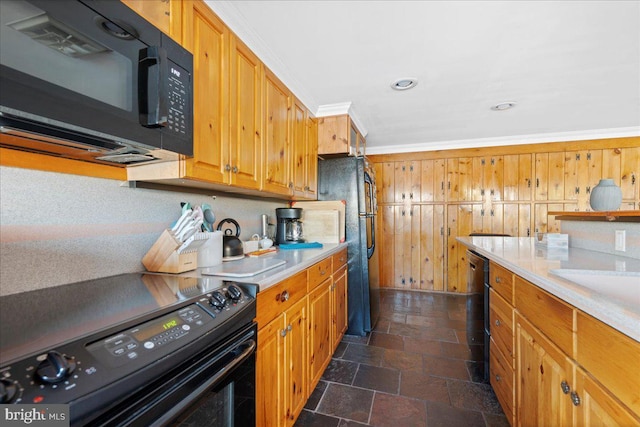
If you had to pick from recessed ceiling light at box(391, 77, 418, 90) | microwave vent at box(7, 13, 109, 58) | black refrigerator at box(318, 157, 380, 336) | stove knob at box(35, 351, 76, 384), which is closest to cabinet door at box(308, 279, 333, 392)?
black refrigerator at box(318, 157, 380, 336)

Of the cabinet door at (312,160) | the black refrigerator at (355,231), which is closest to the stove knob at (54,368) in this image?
the cabinet door at (312,160)

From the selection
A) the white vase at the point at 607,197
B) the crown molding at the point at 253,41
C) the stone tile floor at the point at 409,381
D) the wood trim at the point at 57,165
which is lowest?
the stone tile floor at the point at 409,381

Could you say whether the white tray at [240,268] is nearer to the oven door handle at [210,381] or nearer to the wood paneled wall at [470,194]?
the oven door handle at [210,381]

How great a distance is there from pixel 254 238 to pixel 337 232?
82 centimetres

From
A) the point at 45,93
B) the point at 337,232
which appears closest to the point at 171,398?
the point at 45,93

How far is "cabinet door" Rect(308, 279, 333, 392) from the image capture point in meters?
1.80

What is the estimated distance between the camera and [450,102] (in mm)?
2883

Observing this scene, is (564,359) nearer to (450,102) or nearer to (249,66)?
(249,66)

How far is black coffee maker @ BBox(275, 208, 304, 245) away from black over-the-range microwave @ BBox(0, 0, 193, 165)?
1355 millimetres

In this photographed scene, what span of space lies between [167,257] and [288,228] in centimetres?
126

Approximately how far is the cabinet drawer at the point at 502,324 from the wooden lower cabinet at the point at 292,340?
1.12m

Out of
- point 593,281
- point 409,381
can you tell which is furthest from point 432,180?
point 593,281

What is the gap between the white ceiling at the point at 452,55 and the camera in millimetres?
1569

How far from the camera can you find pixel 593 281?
1251 millimetres
